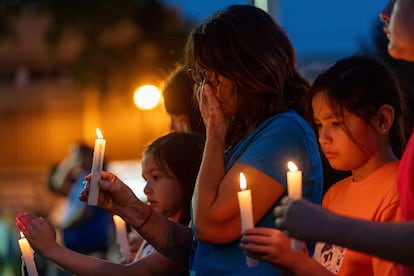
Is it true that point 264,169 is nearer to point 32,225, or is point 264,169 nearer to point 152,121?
point 32,225

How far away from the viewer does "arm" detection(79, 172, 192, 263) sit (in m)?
3.47

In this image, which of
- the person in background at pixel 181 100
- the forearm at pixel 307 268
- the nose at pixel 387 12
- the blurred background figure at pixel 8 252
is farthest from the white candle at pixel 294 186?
the blurred background figure at pixel 8 252

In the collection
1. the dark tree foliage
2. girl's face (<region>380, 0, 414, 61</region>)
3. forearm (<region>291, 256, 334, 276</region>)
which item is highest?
girl's face (<region>380, 0, 414, 61</region>)

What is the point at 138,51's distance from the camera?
21.6 meters

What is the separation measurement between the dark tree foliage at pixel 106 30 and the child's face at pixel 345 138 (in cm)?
587

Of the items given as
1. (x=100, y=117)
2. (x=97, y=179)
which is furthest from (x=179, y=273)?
(x=100, y=117)

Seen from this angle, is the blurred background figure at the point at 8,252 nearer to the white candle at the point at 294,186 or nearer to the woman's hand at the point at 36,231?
the woman's hand at the point at 36,231

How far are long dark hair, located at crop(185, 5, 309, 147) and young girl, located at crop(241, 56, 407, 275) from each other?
0.15 meters

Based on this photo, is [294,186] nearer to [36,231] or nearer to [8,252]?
[36,231]

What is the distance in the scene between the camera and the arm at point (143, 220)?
137 inches

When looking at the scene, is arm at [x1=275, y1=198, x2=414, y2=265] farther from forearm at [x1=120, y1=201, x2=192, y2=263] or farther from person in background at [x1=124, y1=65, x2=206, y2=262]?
person in background at [x1=124, y1=65, x2=206, y2=262]

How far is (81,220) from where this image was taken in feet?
27.7

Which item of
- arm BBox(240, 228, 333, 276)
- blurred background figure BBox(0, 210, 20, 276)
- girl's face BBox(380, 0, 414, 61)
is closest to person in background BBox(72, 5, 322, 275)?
arm BBox(240, 228, 333, 276)

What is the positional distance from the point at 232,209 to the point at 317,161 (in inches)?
13.9
